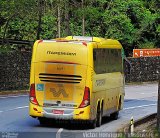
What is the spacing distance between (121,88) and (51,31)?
30.6 meters

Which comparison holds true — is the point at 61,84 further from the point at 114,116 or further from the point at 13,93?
the point at 13,93

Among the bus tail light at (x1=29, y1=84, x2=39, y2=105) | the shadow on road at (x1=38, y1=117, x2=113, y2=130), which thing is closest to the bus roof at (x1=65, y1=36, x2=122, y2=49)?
the bus tail light at (x1=29, y1=84, x2=39, y2=105)

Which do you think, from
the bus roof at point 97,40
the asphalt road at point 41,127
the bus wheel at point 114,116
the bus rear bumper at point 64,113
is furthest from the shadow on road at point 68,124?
the bus wheel at point 114,116

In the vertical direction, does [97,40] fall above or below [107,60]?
above

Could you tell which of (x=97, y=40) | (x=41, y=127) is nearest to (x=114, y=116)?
(x=97, y=40)

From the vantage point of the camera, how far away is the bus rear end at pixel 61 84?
1973cm

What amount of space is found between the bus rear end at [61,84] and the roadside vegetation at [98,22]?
2482 centimetres

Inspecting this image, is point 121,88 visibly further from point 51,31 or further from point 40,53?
point 51,31

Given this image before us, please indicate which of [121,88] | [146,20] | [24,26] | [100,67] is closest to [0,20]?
[24,26]

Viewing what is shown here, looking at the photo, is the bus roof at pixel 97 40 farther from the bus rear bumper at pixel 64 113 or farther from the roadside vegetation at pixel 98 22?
the roadside vegetation at pixel 98 22

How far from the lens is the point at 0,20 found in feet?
171

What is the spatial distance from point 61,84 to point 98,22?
129 ft

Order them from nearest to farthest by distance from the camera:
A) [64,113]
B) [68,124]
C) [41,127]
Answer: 1. [64,113]
2. [41,127]
3. [68,124]

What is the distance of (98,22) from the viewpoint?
58.8 m
